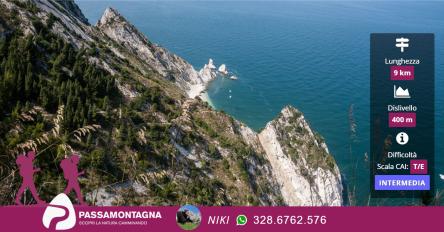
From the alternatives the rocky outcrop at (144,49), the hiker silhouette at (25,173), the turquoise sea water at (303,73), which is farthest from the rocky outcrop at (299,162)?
the hiker silhouette at (25,173)

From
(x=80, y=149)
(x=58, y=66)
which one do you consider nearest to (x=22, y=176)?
(x=80, y=149)

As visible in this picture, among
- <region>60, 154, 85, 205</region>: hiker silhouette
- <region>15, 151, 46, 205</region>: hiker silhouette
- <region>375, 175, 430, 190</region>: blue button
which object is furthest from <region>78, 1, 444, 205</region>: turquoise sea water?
<region>15, 151, 46, 205</region>: hiker silhouette

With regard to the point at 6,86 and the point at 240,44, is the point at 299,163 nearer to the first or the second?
the point at 6,86

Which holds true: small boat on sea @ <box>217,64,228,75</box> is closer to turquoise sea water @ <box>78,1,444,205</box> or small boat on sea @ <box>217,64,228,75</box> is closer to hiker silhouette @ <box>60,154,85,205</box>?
turquoise sea water @ <box>78,1,444,205</box>

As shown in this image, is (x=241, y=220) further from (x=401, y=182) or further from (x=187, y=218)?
(x=401, y=182)

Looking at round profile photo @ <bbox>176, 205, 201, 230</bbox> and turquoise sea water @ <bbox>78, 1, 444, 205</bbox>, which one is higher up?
turquoise sea water @ <bbox>78, 1, 444, 205</bbox>

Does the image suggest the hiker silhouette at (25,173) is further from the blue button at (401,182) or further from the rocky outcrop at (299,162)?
the rocky outcrop at (299,162)

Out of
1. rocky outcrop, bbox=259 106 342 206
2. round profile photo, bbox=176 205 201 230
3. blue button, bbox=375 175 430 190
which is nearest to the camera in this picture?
round profile photo, bbox=176 205 201 230
